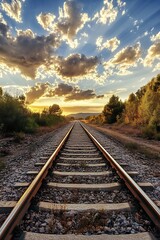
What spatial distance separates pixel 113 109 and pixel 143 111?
690 inches

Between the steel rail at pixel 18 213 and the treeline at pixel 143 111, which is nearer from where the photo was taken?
the steel rail at pixel 18 213

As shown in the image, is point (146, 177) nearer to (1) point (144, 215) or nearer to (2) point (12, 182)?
(1) point (144, 215)

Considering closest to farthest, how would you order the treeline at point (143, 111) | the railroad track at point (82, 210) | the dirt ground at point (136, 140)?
the railroad track at point (82, 210)
the dirt ground at point (136, 140)
the treeline at point (143, 111)

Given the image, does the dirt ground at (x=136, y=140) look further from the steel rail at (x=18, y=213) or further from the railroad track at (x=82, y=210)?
the steel rail at (x=18, y=213)

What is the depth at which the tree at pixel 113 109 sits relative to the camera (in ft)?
147

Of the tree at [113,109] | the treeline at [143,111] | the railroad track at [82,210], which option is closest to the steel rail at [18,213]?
the railroad track at [82,210]

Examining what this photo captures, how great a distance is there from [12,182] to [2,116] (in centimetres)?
1172

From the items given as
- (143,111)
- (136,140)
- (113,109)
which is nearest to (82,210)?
(136,140)

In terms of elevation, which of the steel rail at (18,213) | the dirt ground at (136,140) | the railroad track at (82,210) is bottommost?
the dirt ground at (136,140)

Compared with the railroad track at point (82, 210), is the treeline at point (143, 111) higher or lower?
higher

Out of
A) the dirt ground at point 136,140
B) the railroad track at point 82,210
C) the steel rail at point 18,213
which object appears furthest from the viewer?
the dirt ground at point 136,140

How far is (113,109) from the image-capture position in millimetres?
44906

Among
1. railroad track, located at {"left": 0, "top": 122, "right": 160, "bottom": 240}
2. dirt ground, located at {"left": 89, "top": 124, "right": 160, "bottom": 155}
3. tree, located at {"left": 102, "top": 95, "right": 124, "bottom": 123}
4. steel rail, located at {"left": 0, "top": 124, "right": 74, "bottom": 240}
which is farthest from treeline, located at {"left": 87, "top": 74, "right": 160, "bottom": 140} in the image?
steel rail, located at {"left": 0, "top": 124, "right": 74, "bottom": 240}

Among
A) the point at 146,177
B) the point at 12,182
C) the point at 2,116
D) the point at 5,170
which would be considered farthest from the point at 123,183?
the point at 2,116
